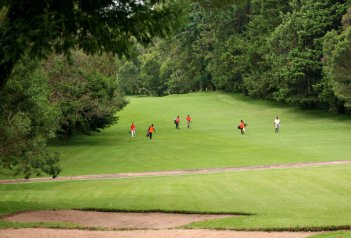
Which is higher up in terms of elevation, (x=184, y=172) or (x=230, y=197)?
(x=230, y=197)

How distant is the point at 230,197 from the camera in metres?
21.2

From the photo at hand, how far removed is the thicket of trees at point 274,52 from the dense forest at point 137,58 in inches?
6.2

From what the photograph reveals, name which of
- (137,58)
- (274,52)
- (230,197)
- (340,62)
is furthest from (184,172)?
(274,52)

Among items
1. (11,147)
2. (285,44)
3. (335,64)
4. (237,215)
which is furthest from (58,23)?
(285,44)

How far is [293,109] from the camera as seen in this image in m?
72.2

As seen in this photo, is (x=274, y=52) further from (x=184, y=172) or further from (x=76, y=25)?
(x=76, y=25)

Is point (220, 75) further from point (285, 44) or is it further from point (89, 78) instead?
point (89, 78)

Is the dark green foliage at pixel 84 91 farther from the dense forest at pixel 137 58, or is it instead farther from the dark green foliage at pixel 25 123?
the dark green foliage at pixel 25 123

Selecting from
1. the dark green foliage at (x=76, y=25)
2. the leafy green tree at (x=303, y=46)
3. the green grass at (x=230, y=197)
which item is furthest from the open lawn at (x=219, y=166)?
the dark green foliage at (x=76, y=25)

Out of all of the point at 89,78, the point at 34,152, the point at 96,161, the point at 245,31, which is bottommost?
the point at 96,161

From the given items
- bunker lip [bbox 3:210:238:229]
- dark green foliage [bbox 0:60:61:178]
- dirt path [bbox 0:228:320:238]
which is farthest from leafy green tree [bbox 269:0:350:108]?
dirt path [bbox 0:228:320:238]

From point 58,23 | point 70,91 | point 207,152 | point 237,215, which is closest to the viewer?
point 58,23

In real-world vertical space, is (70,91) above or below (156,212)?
above

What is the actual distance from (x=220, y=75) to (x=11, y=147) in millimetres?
70262
